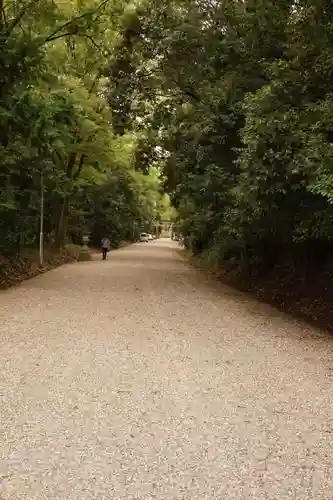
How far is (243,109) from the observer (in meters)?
12.8

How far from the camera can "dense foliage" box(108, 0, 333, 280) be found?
9.37 metres

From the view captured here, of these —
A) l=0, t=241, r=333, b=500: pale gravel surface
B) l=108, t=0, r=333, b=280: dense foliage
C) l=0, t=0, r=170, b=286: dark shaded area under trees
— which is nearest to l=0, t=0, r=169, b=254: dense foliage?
l=0, t=0, r=170, b=286: dark shaded area under trees

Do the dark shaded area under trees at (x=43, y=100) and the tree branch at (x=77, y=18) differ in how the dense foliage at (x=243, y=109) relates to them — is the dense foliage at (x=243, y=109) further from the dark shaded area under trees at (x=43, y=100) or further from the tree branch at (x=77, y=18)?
the tree branch at (x=77, y=18)

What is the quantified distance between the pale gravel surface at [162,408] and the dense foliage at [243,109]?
266 centimetres

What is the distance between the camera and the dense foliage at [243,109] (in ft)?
30.7

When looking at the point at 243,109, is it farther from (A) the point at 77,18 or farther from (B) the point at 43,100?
(A) the point at 77,18

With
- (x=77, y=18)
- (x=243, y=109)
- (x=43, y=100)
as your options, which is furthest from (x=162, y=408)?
(x=77, y=18)

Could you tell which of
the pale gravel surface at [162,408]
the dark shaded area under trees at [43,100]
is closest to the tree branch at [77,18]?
the dark shaded area under trees at [43,100]

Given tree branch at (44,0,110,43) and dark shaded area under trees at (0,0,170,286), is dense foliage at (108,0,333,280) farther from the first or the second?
tree branch at (44,0,110,43)

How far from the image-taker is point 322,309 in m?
12.2

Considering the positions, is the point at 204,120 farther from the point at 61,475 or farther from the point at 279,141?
the point at 61,475

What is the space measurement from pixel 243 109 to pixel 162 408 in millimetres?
9179

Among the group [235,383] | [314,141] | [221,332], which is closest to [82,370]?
[235,383]

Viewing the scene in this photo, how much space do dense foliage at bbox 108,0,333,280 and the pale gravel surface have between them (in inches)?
105
